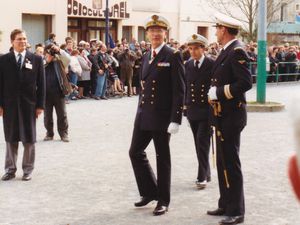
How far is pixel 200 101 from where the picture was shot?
811cm

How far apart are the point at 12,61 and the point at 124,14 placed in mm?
27350

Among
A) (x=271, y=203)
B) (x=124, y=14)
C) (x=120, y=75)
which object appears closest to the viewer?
(x=271, y=203)

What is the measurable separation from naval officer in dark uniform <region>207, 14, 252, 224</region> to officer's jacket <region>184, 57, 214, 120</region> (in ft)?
5.34

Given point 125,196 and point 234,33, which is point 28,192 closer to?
point 125,196

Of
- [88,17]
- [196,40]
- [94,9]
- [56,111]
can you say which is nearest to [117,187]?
[196,40]

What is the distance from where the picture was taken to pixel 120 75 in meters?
21.7

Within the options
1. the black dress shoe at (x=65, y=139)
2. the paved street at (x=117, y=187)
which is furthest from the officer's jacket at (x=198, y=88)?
the black dress shoe at (x=65, y=139)

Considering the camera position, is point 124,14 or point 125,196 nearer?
point 125,196

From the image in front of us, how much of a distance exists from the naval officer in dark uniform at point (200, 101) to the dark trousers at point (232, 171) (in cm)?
153

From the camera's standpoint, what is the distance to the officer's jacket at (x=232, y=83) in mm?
6160

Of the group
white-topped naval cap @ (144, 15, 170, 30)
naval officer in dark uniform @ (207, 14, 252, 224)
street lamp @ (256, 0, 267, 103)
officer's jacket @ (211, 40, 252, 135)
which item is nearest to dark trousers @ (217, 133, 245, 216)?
naval officer in dark uniform @ (207, 14, 252, 224)

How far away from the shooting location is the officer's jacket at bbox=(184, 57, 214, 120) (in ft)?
26.4

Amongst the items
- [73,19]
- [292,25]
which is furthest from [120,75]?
[292,25]

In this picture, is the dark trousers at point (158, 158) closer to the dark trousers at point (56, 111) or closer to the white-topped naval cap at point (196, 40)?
the white-topped naval cap at point (196, 40)
